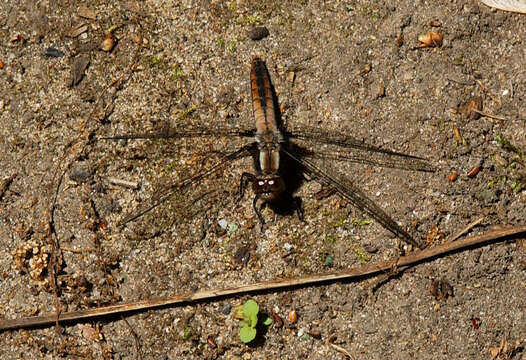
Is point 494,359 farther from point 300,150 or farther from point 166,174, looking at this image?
point 166,174

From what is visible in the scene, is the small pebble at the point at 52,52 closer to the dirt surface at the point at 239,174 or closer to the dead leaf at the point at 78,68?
the dirt surface at the point at 239,174

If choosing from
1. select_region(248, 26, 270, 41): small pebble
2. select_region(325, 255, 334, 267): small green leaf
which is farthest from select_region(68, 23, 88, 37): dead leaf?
select_region(325, 255, 334, 267): small green leaf

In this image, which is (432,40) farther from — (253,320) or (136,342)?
(136,342)

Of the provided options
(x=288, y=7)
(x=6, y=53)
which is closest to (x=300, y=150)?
(x=288, y=7)

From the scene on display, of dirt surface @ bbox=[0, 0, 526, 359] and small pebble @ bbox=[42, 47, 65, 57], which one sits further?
small pebble @ bbox=[42, 47, 65, 57]

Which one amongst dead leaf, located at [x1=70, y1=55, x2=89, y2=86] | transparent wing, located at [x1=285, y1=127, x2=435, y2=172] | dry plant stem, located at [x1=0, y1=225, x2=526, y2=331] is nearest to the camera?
dry plant stem, located at [x1=0, y1=225, x2=526, y2=331]

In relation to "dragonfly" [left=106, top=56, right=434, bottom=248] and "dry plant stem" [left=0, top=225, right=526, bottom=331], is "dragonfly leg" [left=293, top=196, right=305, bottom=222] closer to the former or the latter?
"dragonfly" [left=106, top=56, right=434, bottom=248]

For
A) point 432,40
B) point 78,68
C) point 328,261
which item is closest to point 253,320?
point 328,261
